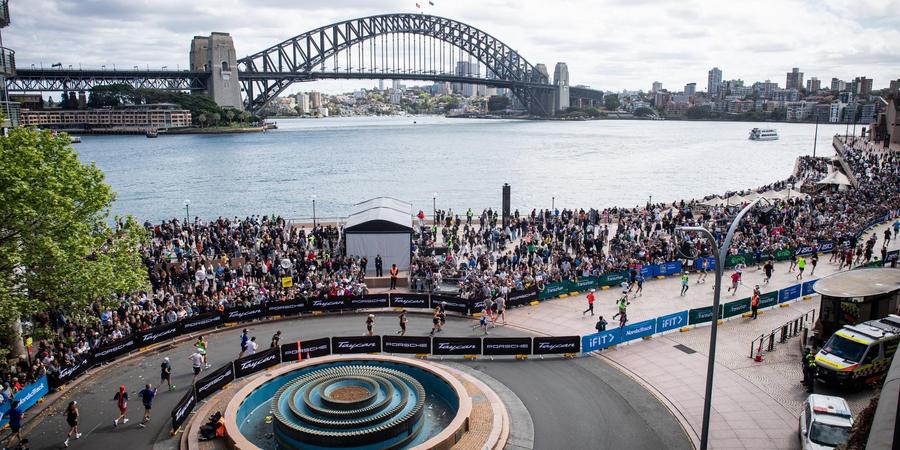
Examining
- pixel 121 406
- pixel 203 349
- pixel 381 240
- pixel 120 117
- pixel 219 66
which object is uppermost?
pixel 219 66

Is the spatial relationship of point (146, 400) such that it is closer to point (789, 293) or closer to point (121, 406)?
point (121, 406)

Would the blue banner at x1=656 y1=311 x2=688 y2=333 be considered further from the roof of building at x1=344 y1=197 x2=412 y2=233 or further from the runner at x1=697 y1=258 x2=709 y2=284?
the roof of building at x1=344 y1=197 x2=412 y2=233

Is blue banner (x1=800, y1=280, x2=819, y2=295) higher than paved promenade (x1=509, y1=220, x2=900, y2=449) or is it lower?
higher

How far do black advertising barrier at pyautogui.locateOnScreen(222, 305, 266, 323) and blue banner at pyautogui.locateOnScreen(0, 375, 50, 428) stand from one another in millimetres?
6906

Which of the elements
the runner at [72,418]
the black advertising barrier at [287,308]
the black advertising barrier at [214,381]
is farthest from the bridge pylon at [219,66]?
the runner at [72,418]

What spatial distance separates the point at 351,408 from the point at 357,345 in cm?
574

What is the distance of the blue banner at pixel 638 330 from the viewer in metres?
22.5

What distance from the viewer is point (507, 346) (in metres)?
21.7

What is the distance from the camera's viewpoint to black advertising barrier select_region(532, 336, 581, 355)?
21.6m

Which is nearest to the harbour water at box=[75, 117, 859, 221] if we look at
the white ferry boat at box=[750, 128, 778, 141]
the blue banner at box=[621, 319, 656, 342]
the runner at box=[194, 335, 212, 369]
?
the white ferry boat at box=[750, 128, 778, 141]

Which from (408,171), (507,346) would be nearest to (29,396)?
(507,346)

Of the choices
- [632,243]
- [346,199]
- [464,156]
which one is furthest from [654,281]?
[464,156]

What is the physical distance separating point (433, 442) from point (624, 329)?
10.0 metres

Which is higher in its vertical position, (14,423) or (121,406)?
(14,423)
